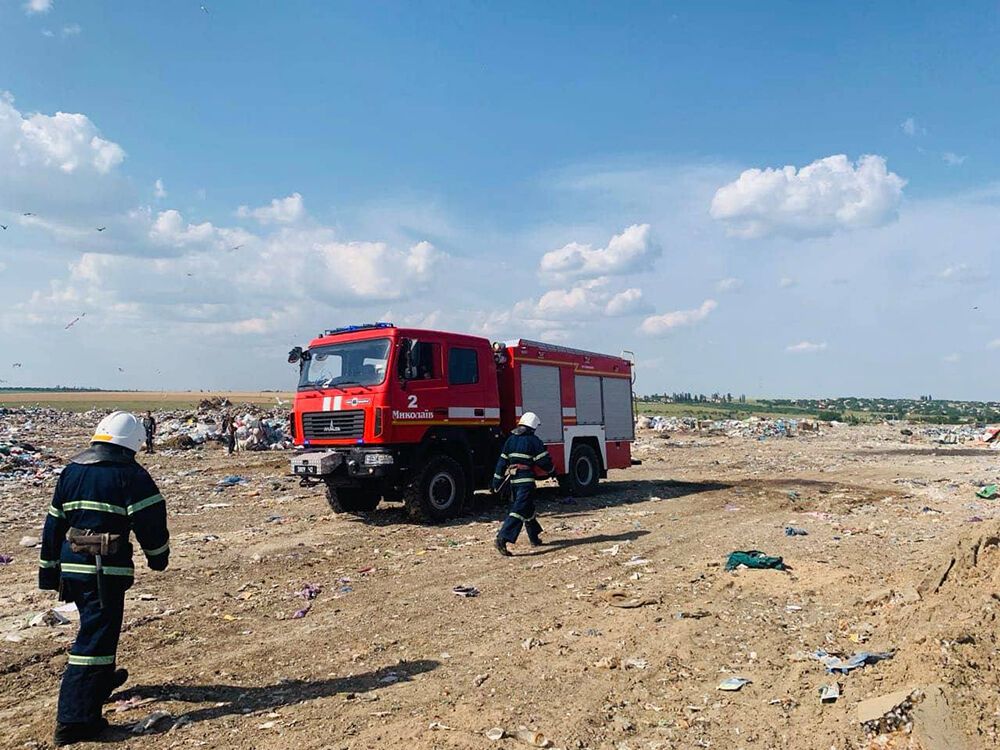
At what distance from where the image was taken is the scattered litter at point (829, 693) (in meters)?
4.20

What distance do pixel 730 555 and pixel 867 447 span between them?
2550cm

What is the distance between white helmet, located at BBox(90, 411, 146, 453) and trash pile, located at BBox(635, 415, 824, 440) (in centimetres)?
3358

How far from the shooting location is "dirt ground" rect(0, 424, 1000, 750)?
157 inches

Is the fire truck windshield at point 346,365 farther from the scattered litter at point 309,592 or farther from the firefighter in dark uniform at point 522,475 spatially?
the scattered litter at point 309,592

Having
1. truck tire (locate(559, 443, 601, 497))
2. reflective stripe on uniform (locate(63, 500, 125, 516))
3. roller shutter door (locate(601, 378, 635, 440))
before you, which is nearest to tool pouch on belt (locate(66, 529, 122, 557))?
reflective stripe on uniform (locate(63, 500, 125, 516))

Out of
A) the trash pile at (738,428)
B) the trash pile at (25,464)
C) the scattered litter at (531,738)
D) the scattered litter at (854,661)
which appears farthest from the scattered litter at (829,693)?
the trash pile at (738,428)

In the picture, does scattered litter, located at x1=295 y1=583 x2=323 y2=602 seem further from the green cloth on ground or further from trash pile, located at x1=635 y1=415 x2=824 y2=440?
trash pile, located at x1=635 y1=415 x2=824 y2=440

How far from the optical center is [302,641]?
18.3ft

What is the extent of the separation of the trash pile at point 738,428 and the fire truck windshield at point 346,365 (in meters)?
28.3

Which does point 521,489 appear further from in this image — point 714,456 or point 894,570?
point 714,456

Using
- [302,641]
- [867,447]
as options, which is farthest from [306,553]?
[867,447]

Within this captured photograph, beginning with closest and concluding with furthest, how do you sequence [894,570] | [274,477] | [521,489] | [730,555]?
[894,570]
[730,555]
[521,489]
[274,477]

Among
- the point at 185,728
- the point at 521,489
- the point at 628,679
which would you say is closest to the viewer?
the point at 185,728

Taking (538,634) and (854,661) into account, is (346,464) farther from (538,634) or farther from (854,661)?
(854,661)
